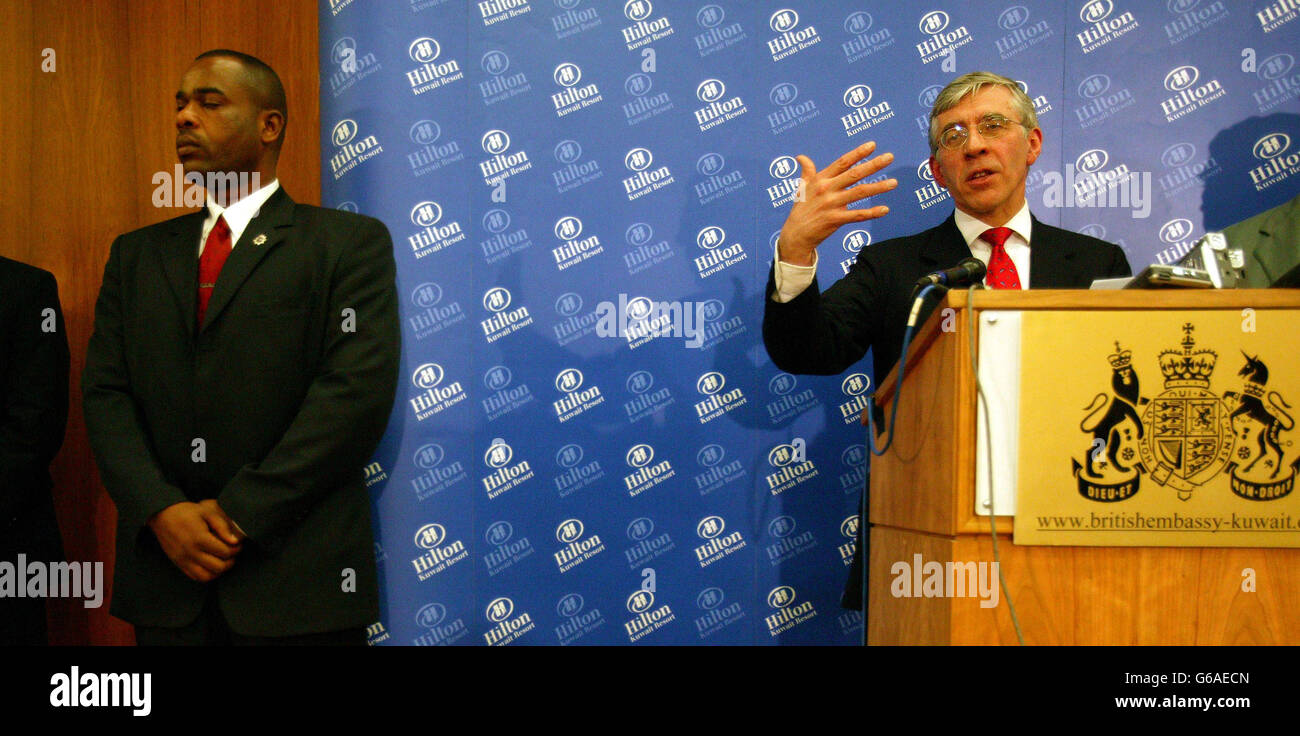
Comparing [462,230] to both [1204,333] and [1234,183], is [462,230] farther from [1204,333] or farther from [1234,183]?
[1234,183]

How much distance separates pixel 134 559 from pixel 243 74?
1.36 metres

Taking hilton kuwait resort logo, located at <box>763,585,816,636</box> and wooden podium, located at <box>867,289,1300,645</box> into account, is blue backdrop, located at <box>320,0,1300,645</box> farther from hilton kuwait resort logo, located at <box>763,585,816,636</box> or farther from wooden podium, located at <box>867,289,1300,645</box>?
wooden podium, located at <box>867,289,1300,645</box>

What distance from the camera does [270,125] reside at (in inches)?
102

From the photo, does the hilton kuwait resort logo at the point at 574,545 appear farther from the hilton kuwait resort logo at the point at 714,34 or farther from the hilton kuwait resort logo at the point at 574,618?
the hilton kuwait resort logo at the point at 714,34

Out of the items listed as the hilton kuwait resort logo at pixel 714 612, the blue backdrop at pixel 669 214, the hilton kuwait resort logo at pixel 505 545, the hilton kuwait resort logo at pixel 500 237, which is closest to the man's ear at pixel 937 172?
the blue backdrop at pixel 669 214

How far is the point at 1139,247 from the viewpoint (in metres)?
3.05

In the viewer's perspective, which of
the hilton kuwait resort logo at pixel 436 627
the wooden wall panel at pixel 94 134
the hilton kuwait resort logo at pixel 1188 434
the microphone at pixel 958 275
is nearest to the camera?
the hilton kuwait resort logo at pixel 1188 434

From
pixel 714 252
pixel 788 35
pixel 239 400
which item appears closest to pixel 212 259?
pixel 239 400

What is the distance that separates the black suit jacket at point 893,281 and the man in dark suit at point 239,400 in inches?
44.6

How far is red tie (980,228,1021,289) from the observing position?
2.27m

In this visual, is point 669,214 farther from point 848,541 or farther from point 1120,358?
point 1120,358

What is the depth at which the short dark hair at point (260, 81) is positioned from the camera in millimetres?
2543

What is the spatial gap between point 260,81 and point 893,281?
190 centimetres

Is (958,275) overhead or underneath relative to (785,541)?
overhead
